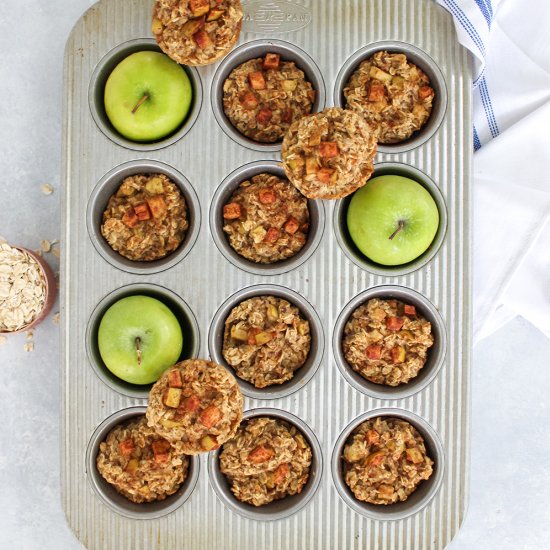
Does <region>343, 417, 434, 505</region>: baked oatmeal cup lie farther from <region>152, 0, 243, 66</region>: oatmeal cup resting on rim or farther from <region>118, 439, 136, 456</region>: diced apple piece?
<region>152, 0, 243, 66</region>: oatmeal cup resting on rim

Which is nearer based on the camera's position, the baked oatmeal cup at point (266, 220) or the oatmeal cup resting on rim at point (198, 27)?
the oatmeal cup resting on rim at point (198, 27)

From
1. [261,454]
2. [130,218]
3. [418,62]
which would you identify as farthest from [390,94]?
[261,454]

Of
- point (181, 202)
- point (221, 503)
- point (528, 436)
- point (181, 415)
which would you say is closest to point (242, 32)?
point (181, 202)

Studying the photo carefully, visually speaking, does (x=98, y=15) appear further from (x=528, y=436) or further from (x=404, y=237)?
(x=528, y=436)

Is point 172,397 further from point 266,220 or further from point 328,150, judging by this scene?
point 328,150

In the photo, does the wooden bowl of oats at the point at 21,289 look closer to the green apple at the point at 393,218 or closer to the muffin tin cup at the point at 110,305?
the muffin tin cup at the point at 110,305

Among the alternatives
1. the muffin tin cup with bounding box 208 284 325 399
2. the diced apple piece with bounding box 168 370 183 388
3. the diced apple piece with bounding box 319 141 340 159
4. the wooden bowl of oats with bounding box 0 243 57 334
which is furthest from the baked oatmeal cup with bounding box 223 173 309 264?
the wooden bowl of oats with bounding box 0 243 57 334

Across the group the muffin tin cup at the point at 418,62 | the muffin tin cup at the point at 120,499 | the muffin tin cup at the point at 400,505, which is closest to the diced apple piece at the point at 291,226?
the muffin tin cup at the point at 418,62
